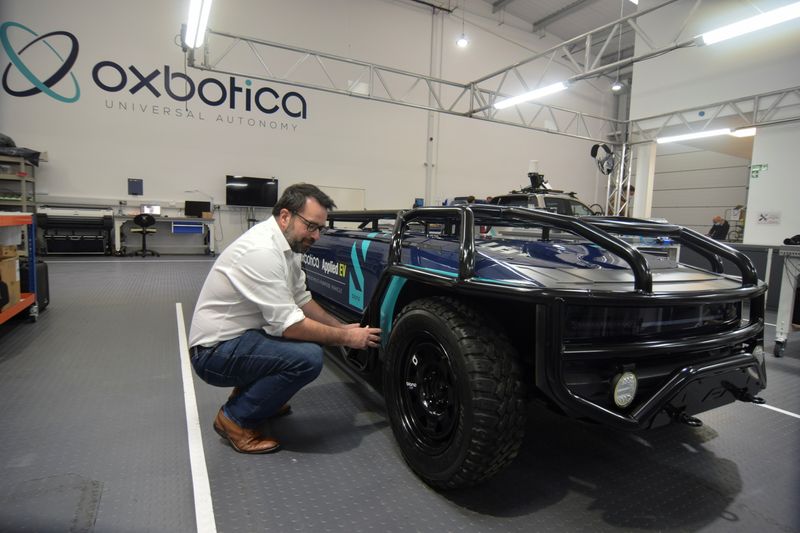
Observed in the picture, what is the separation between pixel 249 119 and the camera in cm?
1073

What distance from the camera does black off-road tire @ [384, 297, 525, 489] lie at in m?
1.40

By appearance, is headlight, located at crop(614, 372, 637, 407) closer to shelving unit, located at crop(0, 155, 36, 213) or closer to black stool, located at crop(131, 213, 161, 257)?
black stool, located at crop(131, 213, 161, 257)

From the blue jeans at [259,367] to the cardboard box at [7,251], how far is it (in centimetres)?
254

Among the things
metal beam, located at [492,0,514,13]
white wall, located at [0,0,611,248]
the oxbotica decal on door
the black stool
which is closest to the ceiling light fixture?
white wall, located at [0,0,611,248]

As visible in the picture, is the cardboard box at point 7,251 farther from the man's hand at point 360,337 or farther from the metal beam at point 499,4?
the metal beam at point 499,4

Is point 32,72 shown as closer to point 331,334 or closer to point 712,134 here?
point 331,334

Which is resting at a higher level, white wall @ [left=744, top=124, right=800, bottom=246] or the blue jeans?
white wall @ [left=744, top=124, right=800, bottom=246]

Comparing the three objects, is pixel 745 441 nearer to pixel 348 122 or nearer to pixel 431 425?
pixel 431 425

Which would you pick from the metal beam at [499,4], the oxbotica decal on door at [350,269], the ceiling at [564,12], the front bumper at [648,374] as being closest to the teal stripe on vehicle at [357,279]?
the oxbotica decal on door at [350,269]

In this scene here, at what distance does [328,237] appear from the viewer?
3.09 metres

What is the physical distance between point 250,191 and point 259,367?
9.63 metres

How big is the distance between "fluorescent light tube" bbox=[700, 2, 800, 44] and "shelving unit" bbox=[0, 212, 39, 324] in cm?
835


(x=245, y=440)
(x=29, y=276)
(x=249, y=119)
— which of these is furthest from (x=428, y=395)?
(x=249, y=119)

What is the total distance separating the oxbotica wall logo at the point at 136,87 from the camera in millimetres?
8812
